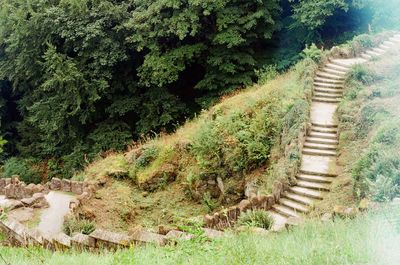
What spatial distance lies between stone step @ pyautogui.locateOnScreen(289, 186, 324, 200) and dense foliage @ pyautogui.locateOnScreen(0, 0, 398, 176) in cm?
1070

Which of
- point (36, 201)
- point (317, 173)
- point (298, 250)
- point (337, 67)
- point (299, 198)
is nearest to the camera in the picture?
point (298, 250)

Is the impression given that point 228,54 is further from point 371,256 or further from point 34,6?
point 371,256

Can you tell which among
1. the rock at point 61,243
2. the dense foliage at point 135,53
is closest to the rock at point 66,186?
the rock at point 61,243

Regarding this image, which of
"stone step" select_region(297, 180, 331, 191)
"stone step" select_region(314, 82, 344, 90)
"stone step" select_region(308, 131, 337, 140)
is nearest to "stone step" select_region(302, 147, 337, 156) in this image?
"stone step" select_region(308, 131, 337, 140)

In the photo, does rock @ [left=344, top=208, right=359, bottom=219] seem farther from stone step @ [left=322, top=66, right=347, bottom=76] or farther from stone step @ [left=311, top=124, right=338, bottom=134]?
stone step @ [left=322, top=66, right=347, bottom=76]

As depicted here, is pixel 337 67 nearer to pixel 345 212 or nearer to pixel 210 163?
pixel 210 163

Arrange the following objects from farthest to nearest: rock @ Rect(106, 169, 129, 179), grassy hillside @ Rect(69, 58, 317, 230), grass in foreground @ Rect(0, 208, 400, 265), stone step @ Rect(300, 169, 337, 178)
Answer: rock @ Rect(106, 169, 129, 179), grassy hillside @ Rect(69, 58, 317, 230), stone step @ Rect(300, 169, 337, 178), grass in foreground @ Rect(0, 208, 400, 265)

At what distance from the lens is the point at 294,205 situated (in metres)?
12.5

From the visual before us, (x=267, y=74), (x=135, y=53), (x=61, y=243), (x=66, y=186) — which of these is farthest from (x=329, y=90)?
(x=135, y=53)

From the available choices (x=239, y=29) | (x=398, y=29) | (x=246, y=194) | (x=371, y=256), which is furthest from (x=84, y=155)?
(x=371, y=256)

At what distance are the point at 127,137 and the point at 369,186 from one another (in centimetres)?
1699

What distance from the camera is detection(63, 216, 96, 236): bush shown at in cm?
1280

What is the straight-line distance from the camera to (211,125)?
16.8 m

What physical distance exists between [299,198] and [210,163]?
4.19 meters
